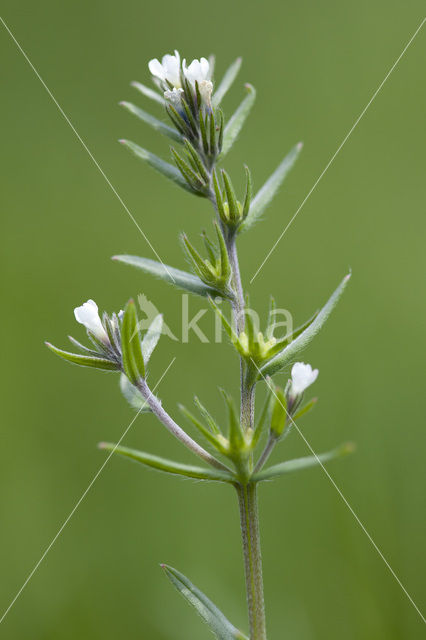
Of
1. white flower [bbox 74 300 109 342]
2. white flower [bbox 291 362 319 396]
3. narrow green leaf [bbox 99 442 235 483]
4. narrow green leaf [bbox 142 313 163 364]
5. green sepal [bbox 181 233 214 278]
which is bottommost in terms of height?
narrow green leaf [bbox 99 442 235 483]

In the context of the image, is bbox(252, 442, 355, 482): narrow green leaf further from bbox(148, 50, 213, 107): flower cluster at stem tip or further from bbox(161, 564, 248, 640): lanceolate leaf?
bbox(148, 50, 213, 107): flower cluster at stem tip

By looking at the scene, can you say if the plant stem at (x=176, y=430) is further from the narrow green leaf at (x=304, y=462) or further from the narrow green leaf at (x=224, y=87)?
the narrow green leaf at (x=224, y=87)

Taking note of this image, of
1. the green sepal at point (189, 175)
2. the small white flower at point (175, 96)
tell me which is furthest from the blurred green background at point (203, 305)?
the small white flower at point (175, 96)

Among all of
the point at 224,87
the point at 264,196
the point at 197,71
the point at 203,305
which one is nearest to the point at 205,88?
the point at 197,71

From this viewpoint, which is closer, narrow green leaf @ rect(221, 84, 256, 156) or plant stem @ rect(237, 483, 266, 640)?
plant stem @ rect(237, 483, 266, 640)


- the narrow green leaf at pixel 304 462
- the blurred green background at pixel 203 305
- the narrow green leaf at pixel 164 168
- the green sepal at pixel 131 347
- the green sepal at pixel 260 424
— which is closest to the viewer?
the narrow green leaf at pixel 304 462
